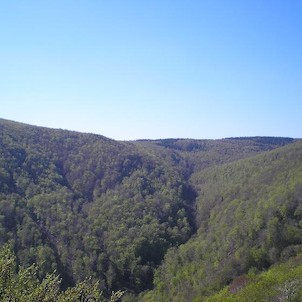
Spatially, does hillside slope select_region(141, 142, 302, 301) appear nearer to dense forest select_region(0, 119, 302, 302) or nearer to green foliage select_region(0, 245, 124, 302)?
dense forest select_region(0, 119, 302, 302)

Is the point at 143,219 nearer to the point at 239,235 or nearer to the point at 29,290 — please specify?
the point at 239,235

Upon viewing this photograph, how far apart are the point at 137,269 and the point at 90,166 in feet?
191

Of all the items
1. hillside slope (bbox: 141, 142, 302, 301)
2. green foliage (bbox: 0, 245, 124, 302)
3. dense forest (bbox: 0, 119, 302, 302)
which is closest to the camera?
green foliage (bbox: 0, 245, 124, 302)

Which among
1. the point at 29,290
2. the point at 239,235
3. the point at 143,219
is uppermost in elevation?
the point at 29,290

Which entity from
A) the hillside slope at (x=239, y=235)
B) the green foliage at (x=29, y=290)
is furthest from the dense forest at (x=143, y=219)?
the green foliage at (x=29, y=290)

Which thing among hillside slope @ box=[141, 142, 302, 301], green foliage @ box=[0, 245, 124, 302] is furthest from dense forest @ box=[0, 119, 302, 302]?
green foliage @ box=[0, 245, 124, 302]

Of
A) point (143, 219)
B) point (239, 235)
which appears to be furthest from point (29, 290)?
point (143, 219)

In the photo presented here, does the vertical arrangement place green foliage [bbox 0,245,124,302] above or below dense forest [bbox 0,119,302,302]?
above

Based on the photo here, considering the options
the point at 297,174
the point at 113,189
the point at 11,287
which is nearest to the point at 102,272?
the point at 113,189

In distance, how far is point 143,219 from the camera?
11506 centimetres

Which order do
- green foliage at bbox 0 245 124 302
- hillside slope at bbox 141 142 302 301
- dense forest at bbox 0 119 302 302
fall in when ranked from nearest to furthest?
green foliage at bbox 0 245 124 302
hillside slope at bbox 141 142 302 301
dense forest at bbox 0 119 302 302

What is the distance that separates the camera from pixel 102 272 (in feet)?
322

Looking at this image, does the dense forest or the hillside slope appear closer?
the hillside slope

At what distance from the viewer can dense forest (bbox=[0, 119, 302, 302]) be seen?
2928 inches
